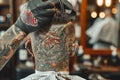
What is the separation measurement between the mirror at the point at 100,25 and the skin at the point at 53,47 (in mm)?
2506

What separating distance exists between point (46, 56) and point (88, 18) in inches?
102

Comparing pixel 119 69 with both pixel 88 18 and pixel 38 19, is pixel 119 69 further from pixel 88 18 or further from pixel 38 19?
pixel 38 19

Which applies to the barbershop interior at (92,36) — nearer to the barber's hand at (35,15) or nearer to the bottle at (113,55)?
the bottle at (113,55)

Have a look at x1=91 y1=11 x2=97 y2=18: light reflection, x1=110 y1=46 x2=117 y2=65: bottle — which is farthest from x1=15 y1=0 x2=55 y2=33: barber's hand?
x1=110 y1=46 x2=117 y2=65: bottle

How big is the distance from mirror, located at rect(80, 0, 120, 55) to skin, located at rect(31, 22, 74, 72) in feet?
8.22

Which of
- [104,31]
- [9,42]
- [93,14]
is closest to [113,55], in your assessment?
[104,31]

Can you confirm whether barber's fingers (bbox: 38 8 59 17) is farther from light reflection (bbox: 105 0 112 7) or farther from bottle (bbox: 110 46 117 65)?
bottle (bbox: 110 46 117 65)

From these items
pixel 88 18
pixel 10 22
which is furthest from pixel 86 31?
pixel 10 22

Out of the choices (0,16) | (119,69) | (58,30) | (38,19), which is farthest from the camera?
(0,16)

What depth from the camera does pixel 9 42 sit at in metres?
1.27

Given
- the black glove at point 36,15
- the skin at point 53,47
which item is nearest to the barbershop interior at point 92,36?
the skin at point 53,47

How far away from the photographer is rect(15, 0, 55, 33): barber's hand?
1.19m

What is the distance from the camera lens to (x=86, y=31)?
3879mm

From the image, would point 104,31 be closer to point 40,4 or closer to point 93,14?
point 93,14
